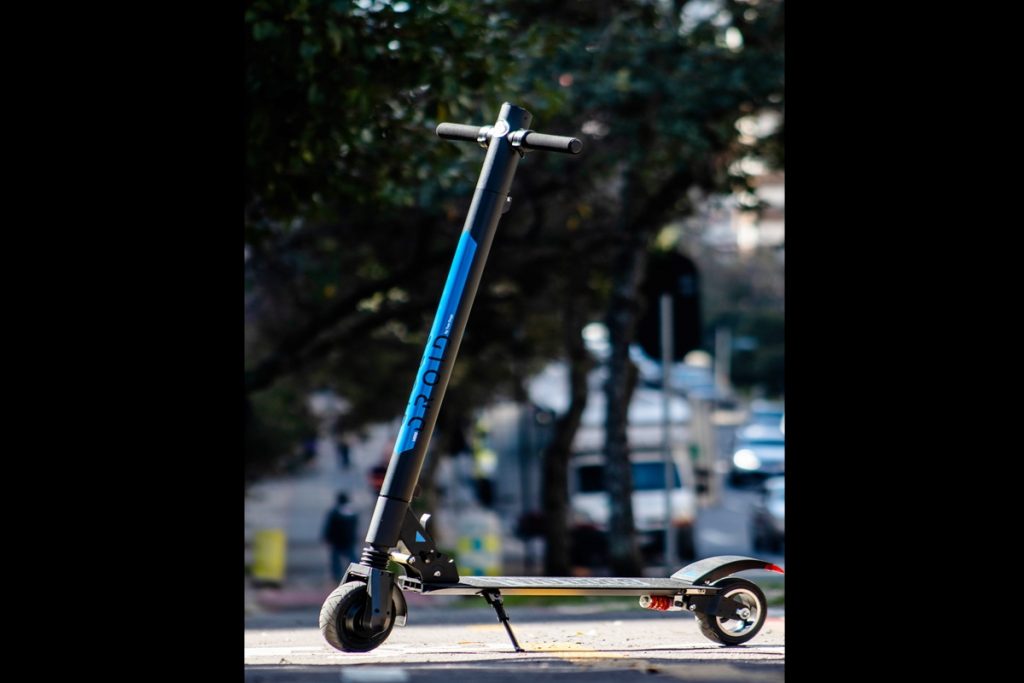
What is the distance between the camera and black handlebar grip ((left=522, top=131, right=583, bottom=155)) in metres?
5.64

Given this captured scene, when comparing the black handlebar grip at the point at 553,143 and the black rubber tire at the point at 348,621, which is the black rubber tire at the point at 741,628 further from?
the black handlebar grip at the point at 553,143

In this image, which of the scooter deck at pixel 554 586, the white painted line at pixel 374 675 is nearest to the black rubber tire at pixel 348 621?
the white painted line at pixel 374 675

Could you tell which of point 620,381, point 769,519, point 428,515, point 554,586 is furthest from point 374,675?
point 769,519

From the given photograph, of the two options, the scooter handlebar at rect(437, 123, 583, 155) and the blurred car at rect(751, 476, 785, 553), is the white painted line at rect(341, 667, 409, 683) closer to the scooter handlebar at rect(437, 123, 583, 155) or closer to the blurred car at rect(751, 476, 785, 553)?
the scooter handlebar at rect(437, 123, 583, 155)

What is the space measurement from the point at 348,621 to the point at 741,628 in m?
2.05

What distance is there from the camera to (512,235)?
18844 millimetres

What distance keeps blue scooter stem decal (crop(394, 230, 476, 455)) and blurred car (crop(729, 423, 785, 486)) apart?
36916 millimetres

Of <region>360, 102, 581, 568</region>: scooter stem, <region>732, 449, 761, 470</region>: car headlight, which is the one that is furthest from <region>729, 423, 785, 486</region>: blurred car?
<region>360, 102, 581, 568</region>: scooter stem

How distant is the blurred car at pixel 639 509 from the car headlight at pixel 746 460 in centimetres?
1544

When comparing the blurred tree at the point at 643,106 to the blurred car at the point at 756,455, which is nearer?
the blurred tree at the point at 643,106

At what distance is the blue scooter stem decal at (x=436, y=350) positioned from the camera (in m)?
5.60
